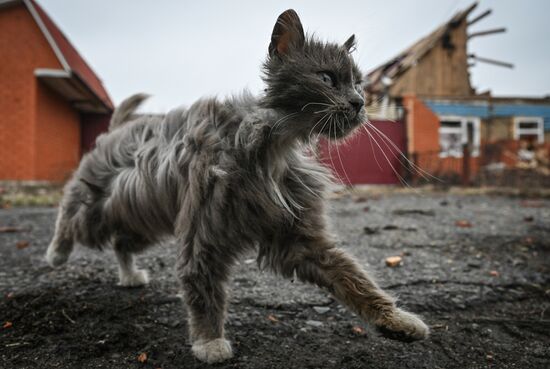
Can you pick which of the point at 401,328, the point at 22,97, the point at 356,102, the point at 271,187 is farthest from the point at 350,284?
the point at 22,97

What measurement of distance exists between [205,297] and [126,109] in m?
2.12

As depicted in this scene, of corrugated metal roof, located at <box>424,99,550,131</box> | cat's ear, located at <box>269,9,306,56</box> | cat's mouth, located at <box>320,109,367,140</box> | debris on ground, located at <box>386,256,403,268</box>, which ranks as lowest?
debris on ground, located at <box>386,256,403,268</box>

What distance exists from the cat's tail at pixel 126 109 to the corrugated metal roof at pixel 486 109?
16.2 metres

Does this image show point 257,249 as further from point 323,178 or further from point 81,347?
point 81,347

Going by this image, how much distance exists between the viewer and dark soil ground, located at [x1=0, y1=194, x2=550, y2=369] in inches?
78.9

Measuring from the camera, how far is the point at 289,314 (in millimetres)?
2537

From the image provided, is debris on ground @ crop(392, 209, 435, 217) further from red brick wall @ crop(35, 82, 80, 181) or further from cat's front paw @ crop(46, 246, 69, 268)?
red brick wall @ crop(35, 82, 80, 181)

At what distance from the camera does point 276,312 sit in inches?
101

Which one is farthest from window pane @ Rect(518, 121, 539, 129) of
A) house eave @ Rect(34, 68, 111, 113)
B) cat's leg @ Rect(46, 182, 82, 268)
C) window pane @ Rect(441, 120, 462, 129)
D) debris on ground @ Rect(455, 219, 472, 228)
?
cat's leg @ Rect(46, 182, 82, 268)

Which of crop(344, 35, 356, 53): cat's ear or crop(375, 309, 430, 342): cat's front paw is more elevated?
crop(344, 35, 356, 53): cat's ear

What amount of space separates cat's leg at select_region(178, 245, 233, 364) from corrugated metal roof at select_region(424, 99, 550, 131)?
17358 mm

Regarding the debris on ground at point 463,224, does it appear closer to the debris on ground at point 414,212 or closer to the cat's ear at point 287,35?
the debris on ground at point 414,212

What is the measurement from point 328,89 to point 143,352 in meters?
1.60

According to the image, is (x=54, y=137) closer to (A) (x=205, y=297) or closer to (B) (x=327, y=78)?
(A) (x=205, y=297)
